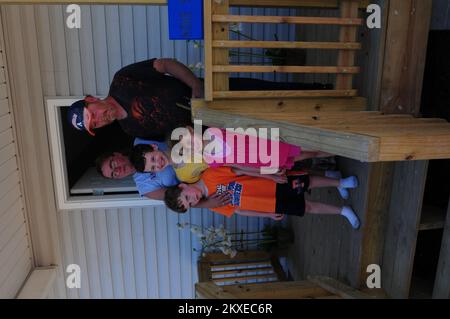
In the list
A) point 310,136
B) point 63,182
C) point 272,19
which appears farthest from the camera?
point 63,182

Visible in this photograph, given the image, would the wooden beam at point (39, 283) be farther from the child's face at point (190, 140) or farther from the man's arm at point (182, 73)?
the man's arm at point (182, 73)

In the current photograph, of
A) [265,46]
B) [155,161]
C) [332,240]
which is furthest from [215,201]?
[265,46]

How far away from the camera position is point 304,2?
2.27 meters

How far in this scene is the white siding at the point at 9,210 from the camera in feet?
10.6

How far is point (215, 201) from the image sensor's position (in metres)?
2.66

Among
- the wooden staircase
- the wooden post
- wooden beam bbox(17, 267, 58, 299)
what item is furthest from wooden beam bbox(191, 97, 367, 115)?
wooden beam bbox(17, 267, 58, 299)

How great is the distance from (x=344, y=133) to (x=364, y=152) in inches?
4.4

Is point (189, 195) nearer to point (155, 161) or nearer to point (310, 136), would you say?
point (155, 161)

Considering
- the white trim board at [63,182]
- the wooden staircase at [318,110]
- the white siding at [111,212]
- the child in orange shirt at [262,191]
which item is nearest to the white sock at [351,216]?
the child in orange shirt at [262,191]

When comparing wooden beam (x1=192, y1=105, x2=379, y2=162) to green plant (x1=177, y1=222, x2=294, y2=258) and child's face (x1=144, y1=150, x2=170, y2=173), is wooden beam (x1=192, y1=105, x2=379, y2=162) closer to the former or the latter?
child's face (x1=144, y1=150, x2=170, y2=173)

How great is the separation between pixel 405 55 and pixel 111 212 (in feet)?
9.49

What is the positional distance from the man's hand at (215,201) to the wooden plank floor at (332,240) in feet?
2.60

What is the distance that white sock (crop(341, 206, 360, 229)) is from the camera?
2.52 m
